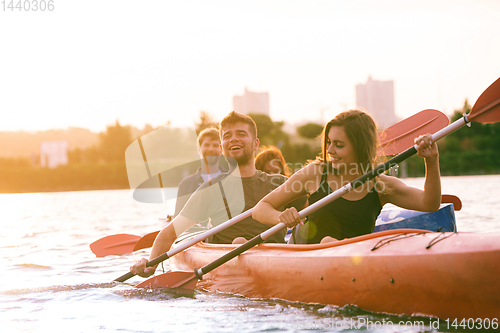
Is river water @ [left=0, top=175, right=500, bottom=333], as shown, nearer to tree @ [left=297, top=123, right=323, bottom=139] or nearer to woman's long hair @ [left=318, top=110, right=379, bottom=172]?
woman's long hair @ [left=318, top=110, right=379, bottom=172]

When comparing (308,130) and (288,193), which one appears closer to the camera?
(288,193)

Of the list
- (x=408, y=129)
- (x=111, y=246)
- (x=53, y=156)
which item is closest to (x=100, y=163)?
(x=53, y=156)

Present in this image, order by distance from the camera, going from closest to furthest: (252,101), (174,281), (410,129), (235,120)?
(410,129), (235,120), (174,281), (252,101)

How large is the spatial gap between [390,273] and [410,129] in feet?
4.83

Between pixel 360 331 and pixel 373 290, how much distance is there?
0.25 meters

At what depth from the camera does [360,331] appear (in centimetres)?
279

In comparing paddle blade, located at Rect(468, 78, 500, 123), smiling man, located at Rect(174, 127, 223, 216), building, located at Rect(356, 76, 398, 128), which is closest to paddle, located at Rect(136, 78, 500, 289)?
paddle blade, located at Rect(468, 78, 500, 123)

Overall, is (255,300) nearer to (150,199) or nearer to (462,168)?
(150,199)

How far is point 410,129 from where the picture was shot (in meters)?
3.78

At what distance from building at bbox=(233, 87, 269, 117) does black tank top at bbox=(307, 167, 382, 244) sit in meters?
72.8

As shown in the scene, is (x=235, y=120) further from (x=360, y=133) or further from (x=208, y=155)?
(x=208, y=155)

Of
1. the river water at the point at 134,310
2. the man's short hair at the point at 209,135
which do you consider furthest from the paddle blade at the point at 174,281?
the man's short hair at the point at 209,135

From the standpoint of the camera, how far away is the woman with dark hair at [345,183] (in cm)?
303

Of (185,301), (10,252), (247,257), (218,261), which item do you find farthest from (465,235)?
(10,252)
